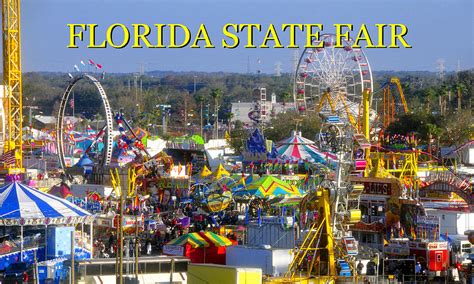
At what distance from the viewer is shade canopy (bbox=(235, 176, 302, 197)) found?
4562 centimetres

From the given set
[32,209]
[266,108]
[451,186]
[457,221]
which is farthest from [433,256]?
[266,108]

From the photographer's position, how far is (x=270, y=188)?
46.2m

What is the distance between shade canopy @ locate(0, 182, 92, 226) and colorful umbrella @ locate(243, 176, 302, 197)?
42.8 ft

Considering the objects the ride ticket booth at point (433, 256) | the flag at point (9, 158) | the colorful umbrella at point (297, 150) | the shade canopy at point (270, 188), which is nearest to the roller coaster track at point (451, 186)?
the ride ticket booth at point (433, 256)

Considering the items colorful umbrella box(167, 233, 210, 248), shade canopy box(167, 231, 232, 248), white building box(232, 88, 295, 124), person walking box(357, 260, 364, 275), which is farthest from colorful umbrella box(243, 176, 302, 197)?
white building box(232, 88, 295, 124)

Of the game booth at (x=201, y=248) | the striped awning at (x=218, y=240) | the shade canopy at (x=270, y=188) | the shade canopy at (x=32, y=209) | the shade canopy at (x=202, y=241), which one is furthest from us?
the shade canopy at (x=270, y=188)

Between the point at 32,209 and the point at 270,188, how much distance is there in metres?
15.3

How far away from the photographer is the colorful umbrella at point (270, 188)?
45656mm

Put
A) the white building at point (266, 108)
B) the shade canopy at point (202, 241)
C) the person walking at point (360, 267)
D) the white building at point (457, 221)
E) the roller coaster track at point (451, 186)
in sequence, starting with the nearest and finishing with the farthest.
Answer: the person walking at point (360, 267) → the shade canopy at point (202, 241) → the roller coaster track at point (451, 186) → the white building at point (457, 221) → the white building at point (266, 108)

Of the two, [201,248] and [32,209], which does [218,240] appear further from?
[32,209]

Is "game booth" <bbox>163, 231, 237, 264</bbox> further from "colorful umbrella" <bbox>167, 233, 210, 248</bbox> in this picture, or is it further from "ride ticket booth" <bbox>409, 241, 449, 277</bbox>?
"ride ticket booth" <bbox>409, 241, 449, 277</bbox>

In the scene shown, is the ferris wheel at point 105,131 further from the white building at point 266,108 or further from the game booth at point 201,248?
the white building at point 266,108

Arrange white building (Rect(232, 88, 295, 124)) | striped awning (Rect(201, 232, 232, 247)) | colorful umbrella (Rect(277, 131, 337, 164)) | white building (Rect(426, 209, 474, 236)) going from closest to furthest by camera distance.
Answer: striped awning (Rect(201, 232, 232, 247)) → white building (Rect(426, 209, 474, 236)) → colorful umbrella (Rect(277, 131, 337, 164)) → white building (Rect(232, 88, 295, 124))

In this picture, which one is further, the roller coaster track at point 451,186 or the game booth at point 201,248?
the roller coaster track at point 451,186
